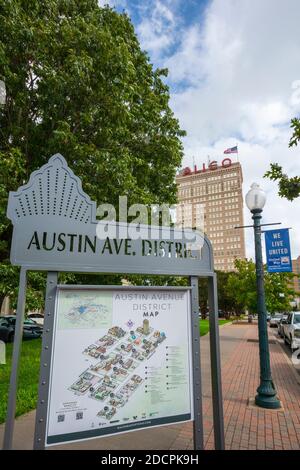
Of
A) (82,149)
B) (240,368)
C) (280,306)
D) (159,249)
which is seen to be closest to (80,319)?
(159,249)

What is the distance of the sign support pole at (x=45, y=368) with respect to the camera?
2.54 metres

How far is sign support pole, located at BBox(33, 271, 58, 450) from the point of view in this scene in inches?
99.9

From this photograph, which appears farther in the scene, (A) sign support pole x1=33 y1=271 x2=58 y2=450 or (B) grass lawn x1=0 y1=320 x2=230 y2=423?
(B) grass lawn x1=0 y1=320 x2=230 y2=423

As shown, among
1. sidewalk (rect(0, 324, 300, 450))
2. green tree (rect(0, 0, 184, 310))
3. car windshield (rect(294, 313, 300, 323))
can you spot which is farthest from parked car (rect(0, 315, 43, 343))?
car windshield (rect(294, 313, 300, 323))

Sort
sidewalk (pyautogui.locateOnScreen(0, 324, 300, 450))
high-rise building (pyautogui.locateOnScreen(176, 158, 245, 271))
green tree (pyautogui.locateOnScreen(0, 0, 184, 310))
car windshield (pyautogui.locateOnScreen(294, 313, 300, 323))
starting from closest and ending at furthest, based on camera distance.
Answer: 1. sidewalk (pyautogui.locateOnScreen(0, 324, 300, 450))
2. green tree (pyautogui.locateOnScreen(0, 0, 184, 310))
3. car windshield (pyautogui.locateOnScreen(294, 313, 300, 323))
4. high-rise building (pyautogui.locateOnScreen(176, 158, 245, 271))

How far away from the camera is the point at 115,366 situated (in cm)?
293

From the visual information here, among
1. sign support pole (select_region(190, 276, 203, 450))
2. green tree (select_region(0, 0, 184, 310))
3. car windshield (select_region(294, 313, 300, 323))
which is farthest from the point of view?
car windshield (select_region(294, 313, 300, 323))

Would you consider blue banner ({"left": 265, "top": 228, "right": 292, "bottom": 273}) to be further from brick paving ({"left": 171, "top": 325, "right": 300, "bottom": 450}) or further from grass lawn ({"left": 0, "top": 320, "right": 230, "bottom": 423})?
grass lawn ({"left": 0, "top": 320, "right": 230, "bottom": 423})

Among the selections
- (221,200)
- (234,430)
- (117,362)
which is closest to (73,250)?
(117,362)

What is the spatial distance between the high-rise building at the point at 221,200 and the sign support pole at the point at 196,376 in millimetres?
143457

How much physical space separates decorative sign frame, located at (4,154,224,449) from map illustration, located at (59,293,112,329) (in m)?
Answer: 0.12

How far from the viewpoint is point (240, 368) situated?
1013 cm

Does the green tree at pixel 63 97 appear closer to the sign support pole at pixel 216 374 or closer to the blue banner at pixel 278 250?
the blue banner at pixel 278 250
